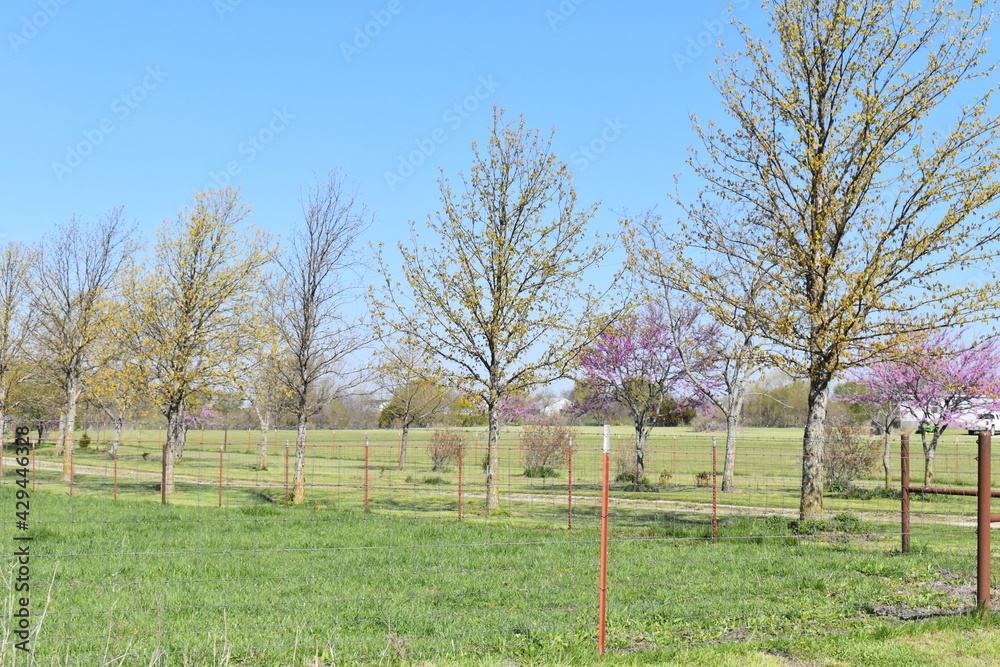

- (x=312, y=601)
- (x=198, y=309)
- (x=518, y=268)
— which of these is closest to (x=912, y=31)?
(x=518, y=268)

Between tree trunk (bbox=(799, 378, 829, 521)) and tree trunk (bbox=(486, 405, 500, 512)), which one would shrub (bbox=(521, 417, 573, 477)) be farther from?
tree trunk (bbox=(799, 378, 829, 521))

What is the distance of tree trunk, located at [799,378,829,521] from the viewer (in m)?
14.4

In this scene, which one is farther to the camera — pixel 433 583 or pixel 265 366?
pixel 265 366

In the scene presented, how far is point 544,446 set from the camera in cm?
3053

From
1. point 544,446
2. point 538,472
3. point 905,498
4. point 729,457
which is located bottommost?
point 538,472

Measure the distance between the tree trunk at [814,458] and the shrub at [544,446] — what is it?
15.3 m

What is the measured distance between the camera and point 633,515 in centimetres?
1739

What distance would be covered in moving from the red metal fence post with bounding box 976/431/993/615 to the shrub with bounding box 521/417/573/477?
2234 centimetres

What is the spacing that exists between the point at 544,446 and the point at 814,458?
16.7 meters

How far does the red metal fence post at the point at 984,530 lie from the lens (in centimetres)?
731

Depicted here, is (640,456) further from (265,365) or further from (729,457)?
(265,365)

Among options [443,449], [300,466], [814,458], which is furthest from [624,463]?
[814,458]

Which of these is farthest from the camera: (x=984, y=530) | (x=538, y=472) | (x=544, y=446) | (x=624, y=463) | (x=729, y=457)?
(x=624, y=463)

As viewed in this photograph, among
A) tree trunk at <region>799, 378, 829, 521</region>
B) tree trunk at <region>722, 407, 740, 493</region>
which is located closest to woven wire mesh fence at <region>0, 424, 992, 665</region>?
tree trunk at <region>799, 378, 829, 521</region>
